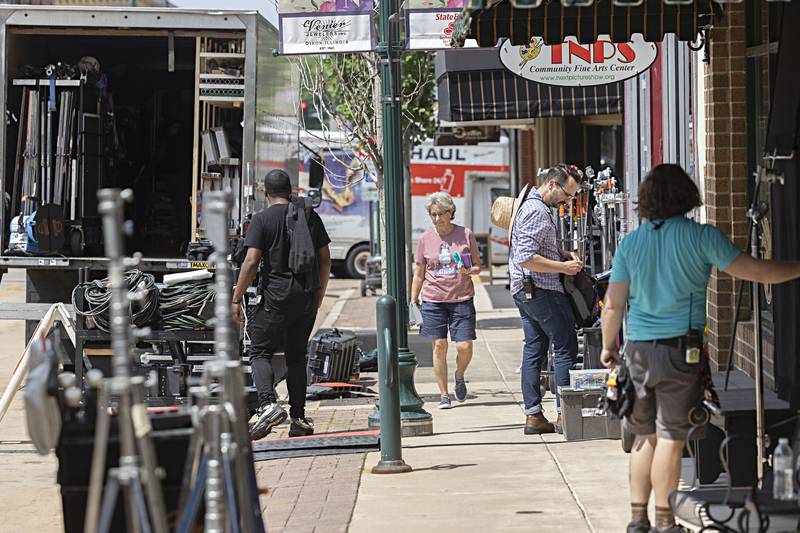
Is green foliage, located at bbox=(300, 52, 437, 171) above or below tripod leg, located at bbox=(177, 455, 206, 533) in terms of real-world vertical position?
above

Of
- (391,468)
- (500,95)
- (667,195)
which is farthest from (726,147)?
(500,95)

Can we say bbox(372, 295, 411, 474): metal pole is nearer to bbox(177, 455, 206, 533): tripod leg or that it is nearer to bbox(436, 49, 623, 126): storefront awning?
bbox(177, 455, 206, 533): tripod leg

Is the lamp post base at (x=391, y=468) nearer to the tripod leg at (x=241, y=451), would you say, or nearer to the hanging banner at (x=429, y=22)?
the hanging banner at (x=429, y=22)

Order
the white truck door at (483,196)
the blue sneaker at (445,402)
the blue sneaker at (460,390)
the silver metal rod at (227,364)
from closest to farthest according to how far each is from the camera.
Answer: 1. the silver metal rod at (227,364)
2. the blue sneaker at (445,402)
3. the blue sneaker at (460,390)
4. the white truck door at (483,196)

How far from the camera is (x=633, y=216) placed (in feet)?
35.3

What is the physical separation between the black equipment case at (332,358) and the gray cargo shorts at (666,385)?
677 centimetres

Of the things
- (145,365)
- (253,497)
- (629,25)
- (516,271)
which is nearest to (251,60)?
(145,365)

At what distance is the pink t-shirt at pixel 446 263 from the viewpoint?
36.2 feet

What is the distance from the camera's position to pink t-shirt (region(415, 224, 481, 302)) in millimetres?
11031

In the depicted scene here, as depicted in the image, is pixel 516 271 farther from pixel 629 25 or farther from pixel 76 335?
pixel 76 335

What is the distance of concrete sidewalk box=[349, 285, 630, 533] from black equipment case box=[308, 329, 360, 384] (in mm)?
1746

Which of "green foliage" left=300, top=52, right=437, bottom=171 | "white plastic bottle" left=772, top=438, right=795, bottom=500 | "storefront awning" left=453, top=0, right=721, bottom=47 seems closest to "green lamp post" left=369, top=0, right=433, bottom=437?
"storefront awning" left=453, top=0, right=721, bottom=47

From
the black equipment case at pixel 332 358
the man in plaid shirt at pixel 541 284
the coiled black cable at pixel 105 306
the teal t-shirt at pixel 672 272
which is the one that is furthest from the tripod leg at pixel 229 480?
the black equipment case at pixel 332 358

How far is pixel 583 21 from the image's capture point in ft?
25.5
